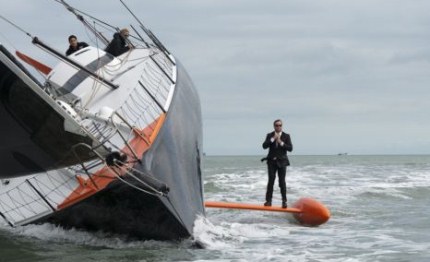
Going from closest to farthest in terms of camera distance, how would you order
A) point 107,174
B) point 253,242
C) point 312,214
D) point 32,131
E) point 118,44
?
point 32,131 < point 107,174 < point 253,242 < point 312,214 < point 118,44

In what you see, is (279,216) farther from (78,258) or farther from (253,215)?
(78,258)

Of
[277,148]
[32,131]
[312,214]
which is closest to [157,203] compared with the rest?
[32,131]

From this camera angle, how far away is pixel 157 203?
7332 millimetres

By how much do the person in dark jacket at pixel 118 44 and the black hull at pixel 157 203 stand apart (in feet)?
10.2

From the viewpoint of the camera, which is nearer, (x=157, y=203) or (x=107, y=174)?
(x=157, y=203)

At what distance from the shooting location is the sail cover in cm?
639

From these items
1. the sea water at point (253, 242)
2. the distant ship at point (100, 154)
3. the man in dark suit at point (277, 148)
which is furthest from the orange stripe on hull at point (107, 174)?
the man in dark suit at point (277, 148)

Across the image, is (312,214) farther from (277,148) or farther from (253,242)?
(253,242)

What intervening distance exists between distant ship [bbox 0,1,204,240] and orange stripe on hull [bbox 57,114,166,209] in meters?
0.01

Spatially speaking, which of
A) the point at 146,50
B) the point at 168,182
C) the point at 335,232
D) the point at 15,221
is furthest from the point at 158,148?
the point at 146,50

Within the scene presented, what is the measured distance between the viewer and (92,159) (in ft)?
25.0

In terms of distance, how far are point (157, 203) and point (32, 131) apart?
1488mm

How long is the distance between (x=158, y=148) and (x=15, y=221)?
206 centimetres

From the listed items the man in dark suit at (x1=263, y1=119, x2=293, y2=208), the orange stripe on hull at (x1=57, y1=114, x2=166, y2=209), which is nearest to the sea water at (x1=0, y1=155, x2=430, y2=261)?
the orange stripe on hull at (x1=57, y1=114, x2=166, y2=209)
